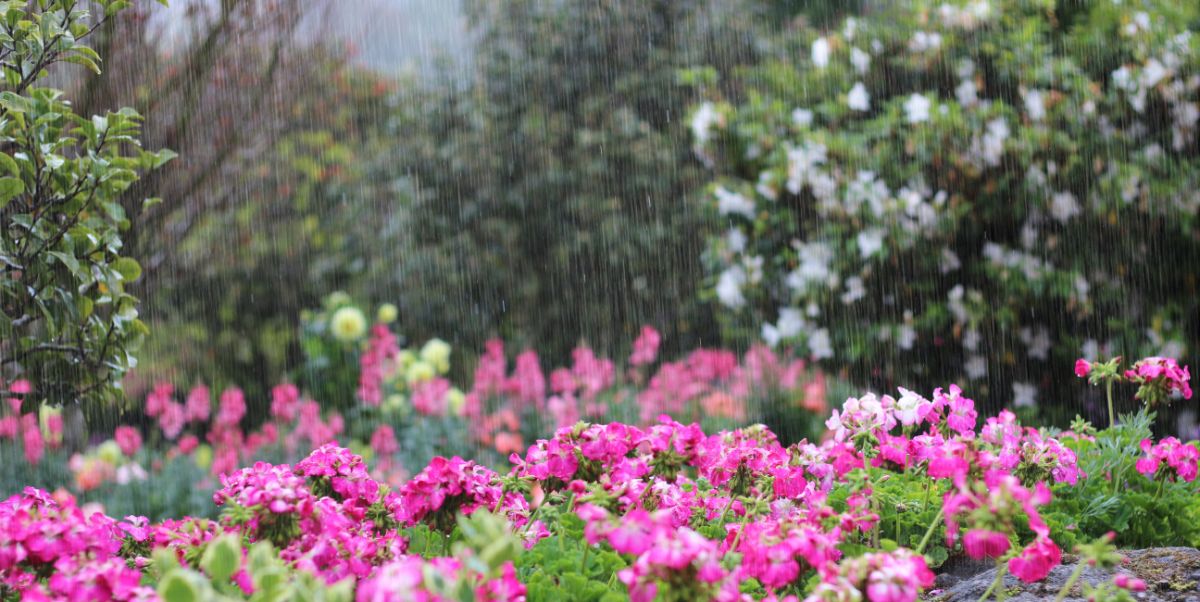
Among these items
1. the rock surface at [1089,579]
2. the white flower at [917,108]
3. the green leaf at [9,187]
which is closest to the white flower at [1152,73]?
the white flower at [917,108]

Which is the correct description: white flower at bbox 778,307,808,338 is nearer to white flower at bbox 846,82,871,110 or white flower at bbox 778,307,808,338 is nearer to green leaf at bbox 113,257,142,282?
white flower at bbox 846,82,871,110

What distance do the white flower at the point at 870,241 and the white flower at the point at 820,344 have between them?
1.20 ft

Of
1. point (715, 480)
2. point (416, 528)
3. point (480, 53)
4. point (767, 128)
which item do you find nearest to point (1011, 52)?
point (767, 128)

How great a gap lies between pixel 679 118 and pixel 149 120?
9.88 feet

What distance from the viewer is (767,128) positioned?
3.90 metres

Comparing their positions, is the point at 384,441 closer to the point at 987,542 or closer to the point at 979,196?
the point at 979,196

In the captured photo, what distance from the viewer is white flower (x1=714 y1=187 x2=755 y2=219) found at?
3.87 m

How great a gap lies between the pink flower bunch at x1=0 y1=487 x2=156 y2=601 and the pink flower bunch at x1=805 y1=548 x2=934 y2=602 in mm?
774

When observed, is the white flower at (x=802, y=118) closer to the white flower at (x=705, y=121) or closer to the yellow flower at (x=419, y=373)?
the white flower at (x=705, y=121)

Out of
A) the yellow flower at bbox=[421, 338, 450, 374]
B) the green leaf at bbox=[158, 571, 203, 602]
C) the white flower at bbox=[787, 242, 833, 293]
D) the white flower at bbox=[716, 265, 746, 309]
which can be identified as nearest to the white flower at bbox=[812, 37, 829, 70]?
the white flower at bbox=[787, 242, 833, 293]

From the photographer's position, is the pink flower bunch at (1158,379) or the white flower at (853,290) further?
the white flower at (853,290)

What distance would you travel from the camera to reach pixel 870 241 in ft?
11.9

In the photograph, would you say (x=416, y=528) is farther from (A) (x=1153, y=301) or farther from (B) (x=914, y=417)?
(A) (x=1153, y=301)

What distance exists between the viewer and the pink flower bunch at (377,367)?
15.3 ft
